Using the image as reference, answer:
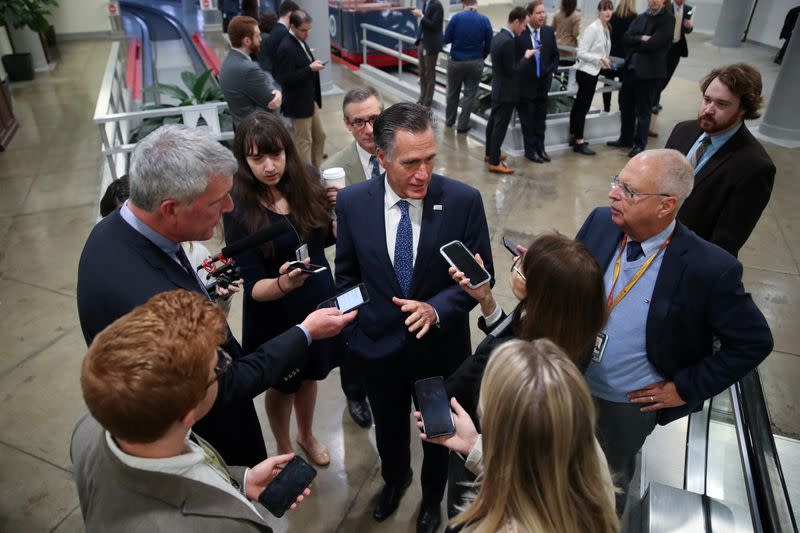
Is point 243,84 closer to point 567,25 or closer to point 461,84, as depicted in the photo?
point 461,84

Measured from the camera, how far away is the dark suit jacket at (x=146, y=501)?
1.10 meters

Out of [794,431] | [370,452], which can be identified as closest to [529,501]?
[370,452]

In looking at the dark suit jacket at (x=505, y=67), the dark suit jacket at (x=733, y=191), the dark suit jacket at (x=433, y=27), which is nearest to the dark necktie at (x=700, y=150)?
the dark suit jacket at (x=733, y=191)

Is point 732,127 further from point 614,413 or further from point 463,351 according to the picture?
point 463,351

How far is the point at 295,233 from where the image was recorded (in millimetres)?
2402

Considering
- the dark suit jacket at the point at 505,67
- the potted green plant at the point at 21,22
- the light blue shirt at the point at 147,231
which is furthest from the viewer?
the potted green plant at the point at 21,22

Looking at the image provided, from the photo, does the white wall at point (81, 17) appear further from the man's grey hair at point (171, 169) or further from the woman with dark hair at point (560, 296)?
the woman with dark hair at point (560, 296)

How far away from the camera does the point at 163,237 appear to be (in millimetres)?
1705

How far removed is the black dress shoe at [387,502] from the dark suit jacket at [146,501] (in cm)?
159

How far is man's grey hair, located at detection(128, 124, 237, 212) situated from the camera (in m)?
1.61

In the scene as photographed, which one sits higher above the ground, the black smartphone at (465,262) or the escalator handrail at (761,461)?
the black smartphone at (465,262)

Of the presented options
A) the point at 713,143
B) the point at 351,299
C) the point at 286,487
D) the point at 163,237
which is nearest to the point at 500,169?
the point at 713,143

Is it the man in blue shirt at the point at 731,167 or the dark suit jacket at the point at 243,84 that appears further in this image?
the dark suit jacket at the point at 243,84

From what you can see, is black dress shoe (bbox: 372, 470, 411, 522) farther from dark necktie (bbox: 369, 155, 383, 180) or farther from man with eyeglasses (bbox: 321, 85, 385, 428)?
dark necktie (bbox: 369, 155, 383, 180)
